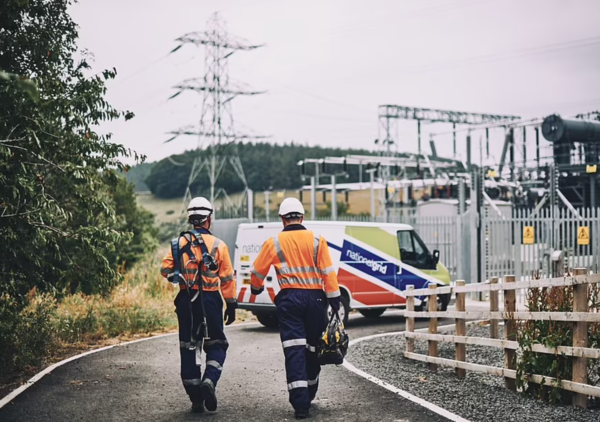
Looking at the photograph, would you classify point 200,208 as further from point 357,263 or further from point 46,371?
point 357,263

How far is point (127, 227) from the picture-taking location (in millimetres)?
28422

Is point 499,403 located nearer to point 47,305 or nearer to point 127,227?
point 47,305

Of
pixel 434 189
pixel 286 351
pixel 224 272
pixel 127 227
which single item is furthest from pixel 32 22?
pixel 434 189

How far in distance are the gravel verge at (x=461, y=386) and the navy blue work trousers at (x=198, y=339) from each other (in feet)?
7.72

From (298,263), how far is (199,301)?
3.58 feet

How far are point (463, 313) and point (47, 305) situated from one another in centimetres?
678

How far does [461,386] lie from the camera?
961 cm

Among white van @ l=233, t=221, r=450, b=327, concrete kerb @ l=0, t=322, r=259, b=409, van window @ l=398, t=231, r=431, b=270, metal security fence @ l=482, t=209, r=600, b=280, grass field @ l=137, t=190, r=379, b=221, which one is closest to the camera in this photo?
concrete kerb @ l=0, t=322, r=259, b=409

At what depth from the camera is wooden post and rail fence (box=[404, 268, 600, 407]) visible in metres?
7.84

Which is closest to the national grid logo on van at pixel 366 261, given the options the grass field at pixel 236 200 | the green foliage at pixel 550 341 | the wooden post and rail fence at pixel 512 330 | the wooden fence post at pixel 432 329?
A: the wooden post and rail fence at pixel 512 330

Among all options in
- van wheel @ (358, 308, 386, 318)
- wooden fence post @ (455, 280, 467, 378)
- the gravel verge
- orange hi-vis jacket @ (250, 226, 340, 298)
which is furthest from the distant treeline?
orange hi-vis jacket @ (250, 226, 340, 298)

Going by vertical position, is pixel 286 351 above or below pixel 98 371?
above

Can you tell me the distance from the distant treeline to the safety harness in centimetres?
7065

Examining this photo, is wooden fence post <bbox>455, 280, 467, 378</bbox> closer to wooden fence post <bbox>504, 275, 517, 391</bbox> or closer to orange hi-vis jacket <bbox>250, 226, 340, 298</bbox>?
wooden fence post <bbox>504, 275, 517, 391</bbox>
